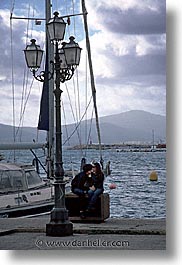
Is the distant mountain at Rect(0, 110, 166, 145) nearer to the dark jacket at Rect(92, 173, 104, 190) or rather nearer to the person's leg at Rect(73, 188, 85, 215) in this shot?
the dark jacket at Rect(92, 173, 104, 190)

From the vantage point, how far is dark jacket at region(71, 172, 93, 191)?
7305mm

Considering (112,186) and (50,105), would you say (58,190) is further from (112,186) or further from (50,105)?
(112,186)

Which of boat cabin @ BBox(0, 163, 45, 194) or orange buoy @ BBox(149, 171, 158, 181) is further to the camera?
boat cabin @ BBox(0, 163, 45, 194)

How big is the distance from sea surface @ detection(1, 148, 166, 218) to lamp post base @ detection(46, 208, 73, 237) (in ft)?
2.45

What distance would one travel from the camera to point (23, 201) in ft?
31.9

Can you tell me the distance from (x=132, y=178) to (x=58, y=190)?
133 cm

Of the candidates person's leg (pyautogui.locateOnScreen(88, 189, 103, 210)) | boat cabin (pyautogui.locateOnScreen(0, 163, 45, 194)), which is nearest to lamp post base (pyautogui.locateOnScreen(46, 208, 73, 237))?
person's leg (pyautogui.locateOnScreen(88, 189, 103, 210))

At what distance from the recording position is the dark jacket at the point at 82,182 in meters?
7.30

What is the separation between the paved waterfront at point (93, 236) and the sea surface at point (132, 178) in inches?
8.9

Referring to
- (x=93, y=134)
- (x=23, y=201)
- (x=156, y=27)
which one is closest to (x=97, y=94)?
(x=93, y=134)

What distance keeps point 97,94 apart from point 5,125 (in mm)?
996

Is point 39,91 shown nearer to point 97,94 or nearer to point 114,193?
point 97,94

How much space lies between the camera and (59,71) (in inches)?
247

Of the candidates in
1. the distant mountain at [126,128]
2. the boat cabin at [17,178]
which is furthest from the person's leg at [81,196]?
the boat cabin at [17,178]
